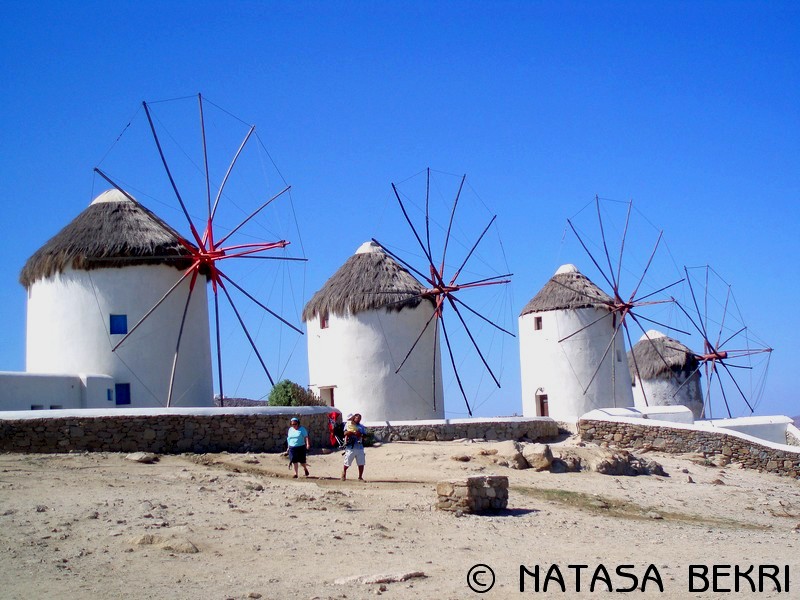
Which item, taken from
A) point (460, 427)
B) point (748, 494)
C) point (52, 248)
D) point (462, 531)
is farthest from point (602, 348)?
point (462, 531)

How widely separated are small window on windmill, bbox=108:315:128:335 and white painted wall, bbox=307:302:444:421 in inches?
254

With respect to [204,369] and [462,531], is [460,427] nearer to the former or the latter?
[204,369]

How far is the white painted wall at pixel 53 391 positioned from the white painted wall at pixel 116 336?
600 mm

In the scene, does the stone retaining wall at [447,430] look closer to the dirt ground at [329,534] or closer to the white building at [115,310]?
the white building at [115,310]

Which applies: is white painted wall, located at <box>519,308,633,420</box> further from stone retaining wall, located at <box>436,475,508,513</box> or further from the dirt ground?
stone retaining wall, located at <box>436,475,508,513</box>

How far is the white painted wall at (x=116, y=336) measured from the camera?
19875mm

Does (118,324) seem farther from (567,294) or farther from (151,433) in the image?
(567,294)

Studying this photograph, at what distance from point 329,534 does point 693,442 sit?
13.7 meters

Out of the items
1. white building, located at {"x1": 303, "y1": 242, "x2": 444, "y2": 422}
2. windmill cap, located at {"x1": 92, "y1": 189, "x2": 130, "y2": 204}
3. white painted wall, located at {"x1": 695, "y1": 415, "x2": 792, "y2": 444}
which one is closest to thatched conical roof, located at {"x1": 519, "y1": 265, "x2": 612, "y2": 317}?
white painted wall, located at {"x1": 695, "y1": 415, "x2": 792, "y2": 444}

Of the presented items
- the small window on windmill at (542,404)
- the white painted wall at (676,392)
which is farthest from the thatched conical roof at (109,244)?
the white painted wall at (676,392)

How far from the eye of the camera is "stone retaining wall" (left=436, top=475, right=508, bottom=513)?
1162 cm

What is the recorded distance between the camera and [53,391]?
18.3 m

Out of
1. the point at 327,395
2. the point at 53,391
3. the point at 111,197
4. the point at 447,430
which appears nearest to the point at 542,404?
the point at 327,395

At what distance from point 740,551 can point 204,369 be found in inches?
546
